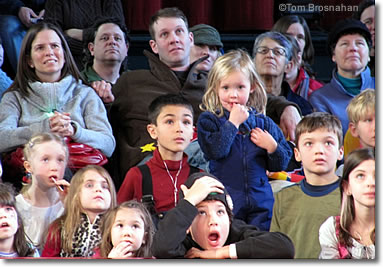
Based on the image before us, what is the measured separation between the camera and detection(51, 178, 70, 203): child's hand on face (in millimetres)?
3263

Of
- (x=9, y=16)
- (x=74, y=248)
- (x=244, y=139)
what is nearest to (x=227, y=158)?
(x=244, y=139)

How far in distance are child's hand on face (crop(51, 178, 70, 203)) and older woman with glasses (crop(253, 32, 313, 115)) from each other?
84cm

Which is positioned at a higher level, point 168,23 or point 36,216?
point 168,23

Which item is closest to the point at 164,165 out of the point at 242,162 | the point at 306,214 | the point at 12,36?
the point at 242,162

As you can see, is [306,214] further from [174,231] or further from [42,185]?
[42,185]

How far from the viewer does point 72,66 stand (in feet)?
11.7

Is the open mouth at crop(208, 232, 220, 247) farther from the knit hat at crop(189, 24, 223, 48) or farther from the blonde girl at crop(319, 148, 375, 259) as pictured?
the knit hat at crop(189, 24, 223, 48)

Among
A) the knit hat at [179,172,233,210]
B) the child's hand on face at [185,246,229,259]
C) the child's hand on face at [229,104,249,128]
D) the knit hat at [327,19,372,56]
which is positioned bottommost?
the child's hand on face at [185,246,229,259]

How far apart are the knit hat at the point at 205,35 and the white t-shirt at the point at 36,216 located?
0.81 meters

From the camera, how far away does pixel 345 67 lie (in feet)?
12.0

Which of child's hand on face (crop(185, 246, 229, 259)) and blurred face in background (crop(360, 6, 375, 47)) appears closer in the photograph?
child's hand on face (crop(185, 246, 229, 259))

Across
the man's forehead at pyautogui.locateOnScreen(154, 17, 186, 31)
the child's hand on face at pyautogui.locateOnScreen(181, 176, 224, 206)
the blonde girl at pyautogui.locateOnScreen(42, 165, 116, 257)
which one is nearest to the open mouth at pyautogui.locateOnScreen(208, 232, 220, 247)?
the child's hand on face at pyautogui.locateOnScreen(181, 176, 224, 206)

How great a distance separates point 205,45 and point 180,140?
0.49 meters

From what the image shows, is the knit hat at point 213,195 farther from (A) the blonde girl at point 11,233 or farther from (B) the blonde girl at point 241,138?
(A) the blonde girl at point 11,233
